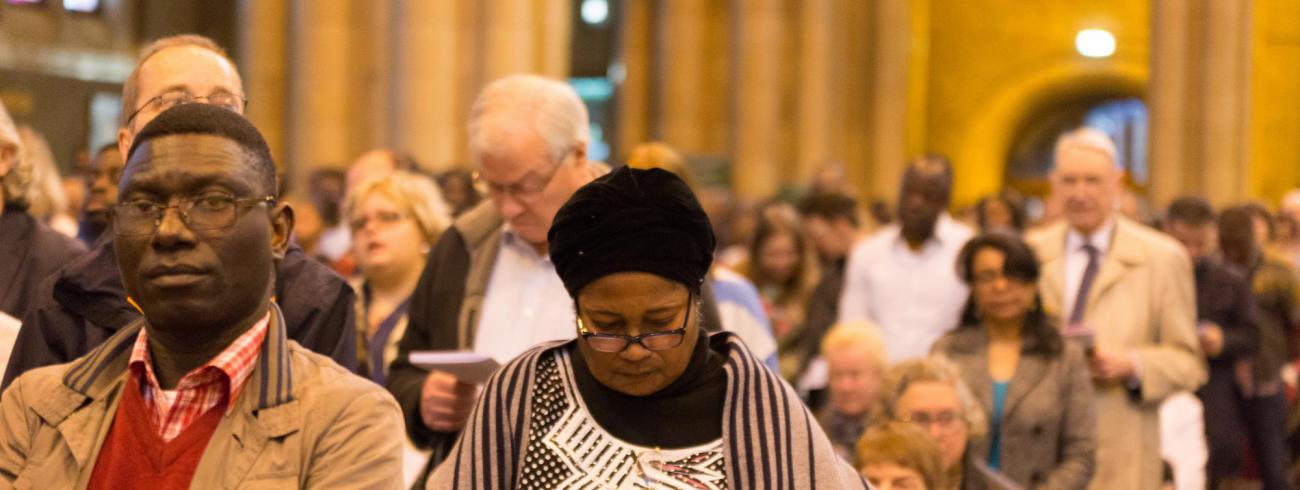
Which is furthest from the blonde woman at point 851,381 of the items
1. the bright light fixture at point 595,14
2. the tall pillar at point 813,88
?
the bright light fixture at point 595,14

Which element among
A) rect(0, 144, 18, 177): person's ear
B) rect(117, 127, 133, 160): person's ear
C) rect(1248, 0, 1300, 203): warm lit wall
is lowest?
rect(1248, 0, 1300, 203): warm lit wall

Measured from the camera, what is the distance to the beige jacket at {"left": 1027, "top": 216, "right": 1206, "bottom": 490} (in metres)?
7.09

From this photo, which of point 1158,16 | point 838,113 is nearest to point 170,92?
point 1158,16

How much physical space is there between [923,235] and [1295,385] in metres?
3.84

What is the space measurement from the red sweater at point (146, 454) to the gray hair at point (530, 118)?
1.79 m

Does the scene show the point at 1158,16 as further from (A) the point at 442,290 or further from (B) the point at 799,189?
(A) the point at 442,290

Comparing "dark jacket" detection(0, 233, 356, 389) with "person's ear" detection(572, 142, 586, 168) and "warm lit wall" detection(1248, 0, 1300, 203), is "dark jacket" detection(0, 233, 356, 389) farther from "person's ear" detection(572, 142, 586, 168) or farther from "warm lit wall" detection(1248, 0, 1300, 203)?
"warm lit wall" detection(1248, 0, 1300, 203)

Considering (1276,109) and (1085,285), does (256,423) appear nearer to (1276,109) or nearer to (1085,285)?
(1085,285)

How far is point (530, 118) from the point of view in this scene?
4520mm

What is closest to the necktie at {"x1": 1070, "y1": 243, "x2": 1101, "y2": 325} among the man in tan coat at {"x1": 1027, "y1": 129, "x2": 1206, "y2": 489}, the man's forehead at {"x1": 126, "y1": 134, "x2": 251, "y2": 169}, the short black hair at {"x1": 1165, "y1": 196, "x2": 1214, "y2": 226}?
the man in tan coat at {"x1": 1027, "y1": 129, "x2": 1206, "y2": 489}

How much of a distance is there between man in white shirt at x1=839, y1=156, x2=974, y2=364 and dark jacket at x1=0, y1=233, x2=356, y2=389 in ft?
16.4

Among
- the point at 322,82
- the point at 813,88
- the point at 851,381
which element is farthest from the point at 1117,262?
the point at 813,88

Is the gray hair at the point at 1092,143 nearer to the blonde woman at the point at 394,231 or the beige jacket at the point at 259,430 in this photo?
the blonde woman at the point at 394,231

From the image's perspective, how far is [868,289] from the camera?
28.7ft
